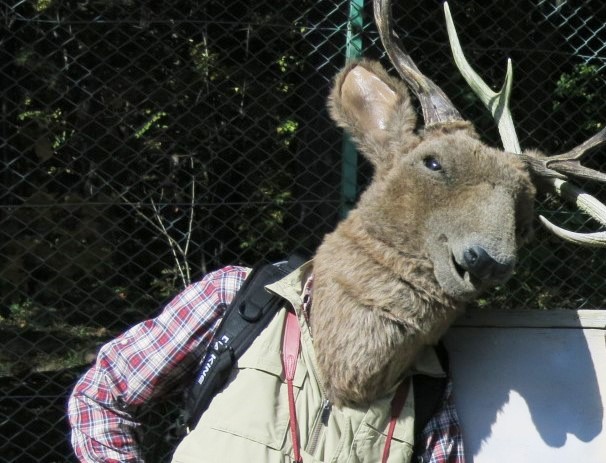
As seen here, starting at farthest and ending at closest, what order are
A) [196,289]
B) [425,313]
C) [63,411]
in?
[63,411] < [196,289] < [425,313]

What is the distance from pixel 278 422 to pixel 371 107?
925 millimetres

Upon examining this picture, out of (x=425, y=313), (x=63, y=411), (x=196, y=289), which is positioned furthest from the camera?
(x=63, y=411)

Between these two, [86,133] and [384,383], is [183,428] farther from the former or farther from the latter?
[86,133]

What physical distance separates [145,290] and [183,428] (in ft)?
6.30

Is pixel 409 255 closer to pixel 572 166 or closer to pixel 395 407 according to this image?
pixel 395 407

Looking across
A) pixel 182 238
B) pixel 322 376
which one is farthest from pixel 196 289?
pixel 182 238

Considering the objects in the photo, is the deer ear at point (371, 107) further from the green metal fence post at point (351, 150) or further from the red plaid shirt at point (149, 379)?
the green metal fence post at point (351, 150)

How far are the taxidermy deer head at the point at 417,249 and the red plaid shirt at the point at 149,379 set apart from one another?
229 millimetres

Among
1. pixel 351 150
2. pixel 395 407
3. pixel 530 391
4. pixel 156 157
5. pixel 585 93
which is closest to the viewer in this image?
pixel 395 407

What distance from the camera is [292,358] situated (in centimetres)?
228

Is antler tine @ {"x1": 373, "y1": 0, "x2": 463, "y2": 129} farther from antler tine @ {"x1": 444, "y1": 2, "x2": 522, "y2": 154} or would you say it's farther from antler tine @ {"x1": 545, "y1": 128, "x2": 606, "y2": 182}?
antler tine @ {"x1": 545, "y1": 128, "x2": 606, "y2": 182}

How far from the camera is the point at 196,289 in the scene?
2381 millimetres

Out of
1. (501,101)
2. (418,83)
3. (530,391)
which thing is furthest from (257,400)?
(501,101)

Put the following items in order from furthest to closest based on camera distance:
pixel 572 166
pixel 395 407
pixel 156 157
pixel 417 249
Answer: pixel 156 157
pixel 572 166
pixel 395 407
pixel 417 249
